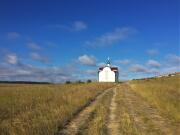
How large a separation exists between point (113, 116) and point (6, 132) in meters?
6.28

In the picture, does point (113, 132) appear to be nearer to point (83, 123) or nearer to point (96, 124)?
point (96, 124)

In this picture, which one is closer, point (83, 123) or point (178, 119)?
point (83, 123)

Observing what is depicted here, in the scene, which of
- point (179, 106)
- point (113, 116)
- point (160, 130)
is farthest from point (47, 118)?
point (179, 106)

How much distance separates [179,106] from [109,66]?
12271 cm

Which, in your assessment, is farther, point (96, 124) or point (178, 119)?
point (178, 119)

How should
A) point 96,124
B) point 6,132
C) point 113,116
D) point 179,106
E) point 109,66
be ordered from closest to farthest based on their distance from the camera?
point 6,132, point 96,124, point 113,116, point 179,106, point 109,66

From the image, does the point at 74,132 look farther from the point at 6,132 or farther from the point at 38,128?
the point at 6,132

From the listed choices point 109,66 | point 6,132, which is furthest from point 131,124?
point 109,66

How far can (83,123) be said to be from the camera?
14.7 metres

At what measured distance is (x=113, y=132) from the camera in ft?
40.9

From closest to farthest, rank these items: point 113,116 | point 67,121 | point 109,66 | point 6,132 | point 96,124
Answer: point 6,132
point 96,124
point 67,121
point 113,116
point 109,66

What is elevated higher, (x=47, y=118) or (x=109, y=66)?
(x=109, y=66)

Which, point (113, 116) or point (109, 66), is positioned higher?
point (109, 66)

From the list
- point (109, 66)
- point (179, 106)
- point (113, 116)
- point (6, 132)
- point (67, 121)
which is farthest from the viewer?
A: point (109, 66)
